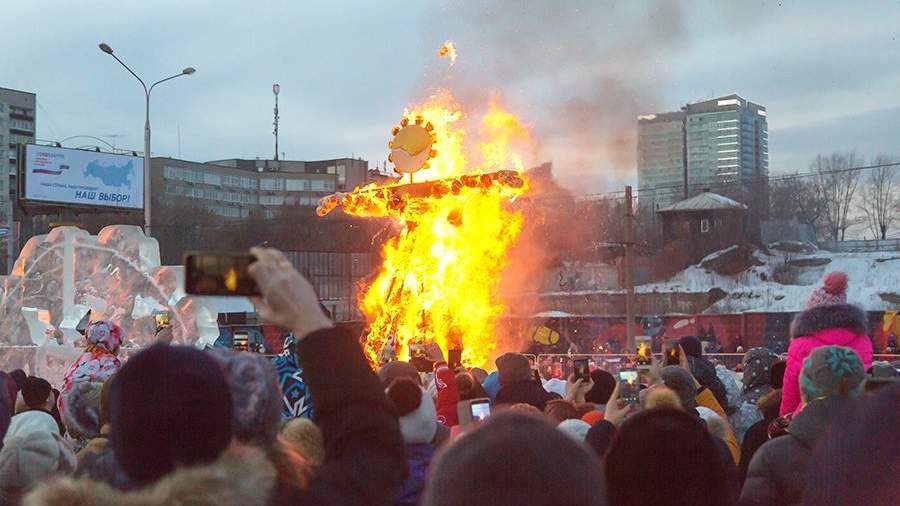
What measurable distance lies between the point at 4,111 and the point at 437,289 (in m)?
98.1

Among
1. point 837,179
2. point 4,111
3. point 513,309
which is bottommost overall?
point 513,309

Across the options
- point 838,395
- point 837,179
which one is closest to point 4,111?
point 837,179

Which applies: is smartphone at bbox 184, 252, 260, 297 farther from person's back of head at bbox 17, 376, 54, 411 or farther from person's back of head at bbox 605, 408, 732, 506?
person's back of head at bbox 17, 376, 54, 411

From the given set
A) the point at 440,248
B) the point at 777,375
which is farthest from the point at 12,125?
the point at 777,375

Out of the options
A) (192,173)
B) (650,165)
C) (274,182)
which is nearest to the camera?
(650,165)

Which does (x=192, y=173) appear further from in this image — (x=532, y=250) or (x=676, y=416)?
(x=676, y=416)

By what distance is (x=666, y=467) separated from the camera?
109 inches

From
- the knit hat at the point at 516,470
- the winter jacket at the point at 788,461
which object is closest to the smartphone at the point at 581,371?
the winter jacket at the point at 788,461

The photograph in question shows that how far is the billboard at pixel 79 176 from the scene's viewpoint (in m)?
39.3

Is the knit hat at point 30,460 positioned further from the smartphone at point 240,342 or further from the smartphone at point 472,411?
the smartphone at point 240,342

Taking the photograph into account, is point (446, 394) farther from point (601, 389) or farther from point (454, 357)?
point (454, 357)

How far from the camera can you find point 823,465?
279cm

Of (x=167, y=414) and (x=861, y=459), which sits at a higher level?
(x=167, y=414)

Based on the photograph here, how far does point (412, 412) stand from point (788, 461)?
163cm
